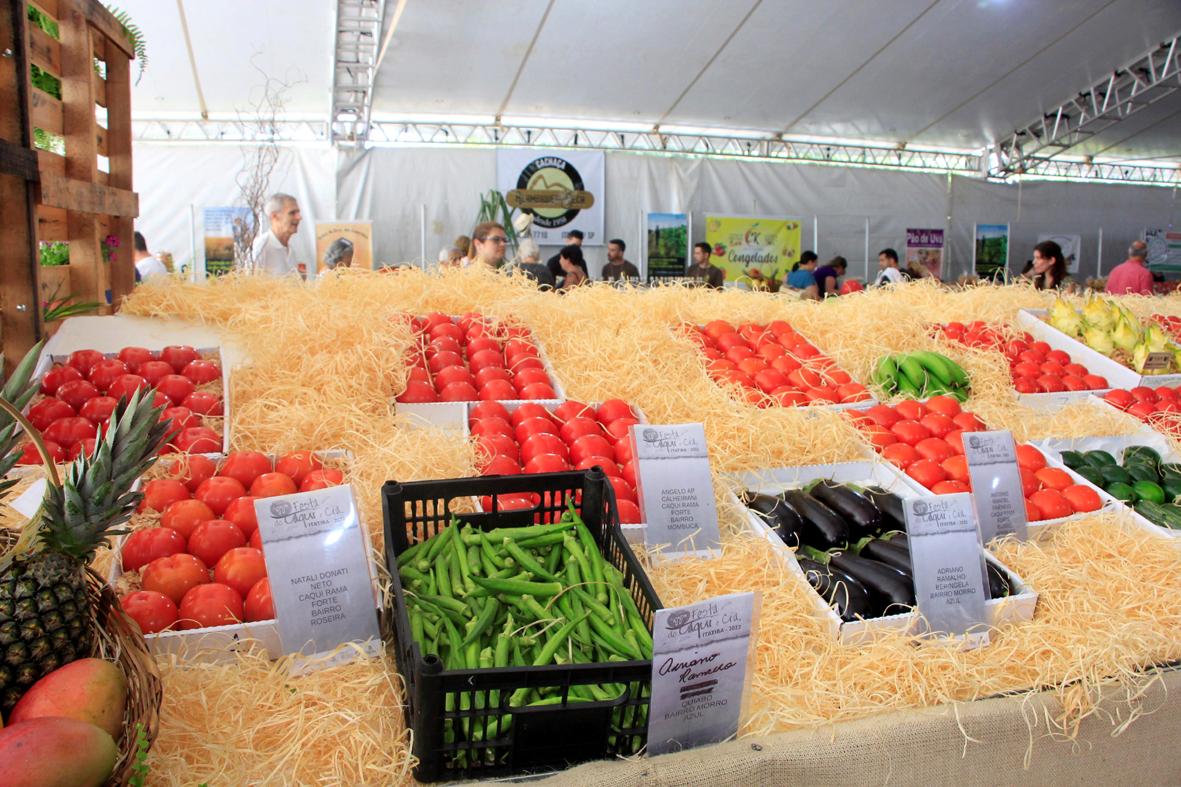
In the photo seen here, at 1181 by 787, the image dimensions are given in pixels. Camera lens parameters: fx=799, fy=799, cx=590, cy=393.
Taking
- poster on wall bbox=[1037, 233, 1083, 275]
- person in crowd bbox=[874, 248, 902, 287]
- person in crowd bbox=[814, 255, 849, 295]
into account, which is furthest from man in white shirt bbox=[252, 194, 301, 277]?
poster on wall bbox=[1037, 233, 1083, 275]

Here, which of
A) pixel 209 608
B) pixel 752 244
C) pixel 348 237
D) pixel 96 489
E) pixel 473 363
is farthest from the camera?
pixel 752 244

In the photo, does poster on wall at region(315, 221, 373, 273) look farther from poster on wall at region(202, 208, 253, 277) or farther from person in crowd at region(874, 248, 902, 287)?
person in crowd at region(874, 248, 902, 287)

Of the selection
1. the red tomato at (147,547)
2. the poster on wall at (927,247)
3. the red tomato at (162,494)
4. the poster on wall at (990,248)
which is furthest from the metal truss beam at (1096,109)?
the red tomato at (147,547)

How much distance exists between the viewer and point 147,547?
6.17ft

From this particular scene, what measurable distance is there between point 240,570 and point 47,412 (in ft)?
4.17

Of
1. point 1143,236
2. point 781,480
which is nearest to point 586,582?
point 781,480

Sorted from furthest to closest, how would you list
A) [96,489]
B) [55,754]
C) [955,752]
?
[955,752]
[96,489]
[55,754]

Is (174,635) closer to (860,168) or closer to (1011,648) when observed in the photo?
(1011,648)

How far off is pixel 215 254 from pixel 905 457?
35.0 ft

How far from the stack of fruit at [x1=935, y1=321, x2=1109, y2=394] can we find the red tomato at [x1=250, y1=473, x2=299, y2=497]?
10.7 ft

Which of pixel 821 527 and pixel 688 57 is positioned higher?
pixel 688 57

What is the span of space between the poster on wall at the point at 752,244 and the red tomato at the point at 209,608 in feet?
38.6

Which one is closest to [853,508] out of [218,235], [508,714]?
[508,714]

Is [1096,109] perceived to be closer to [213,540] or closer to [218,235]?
[218,235]
